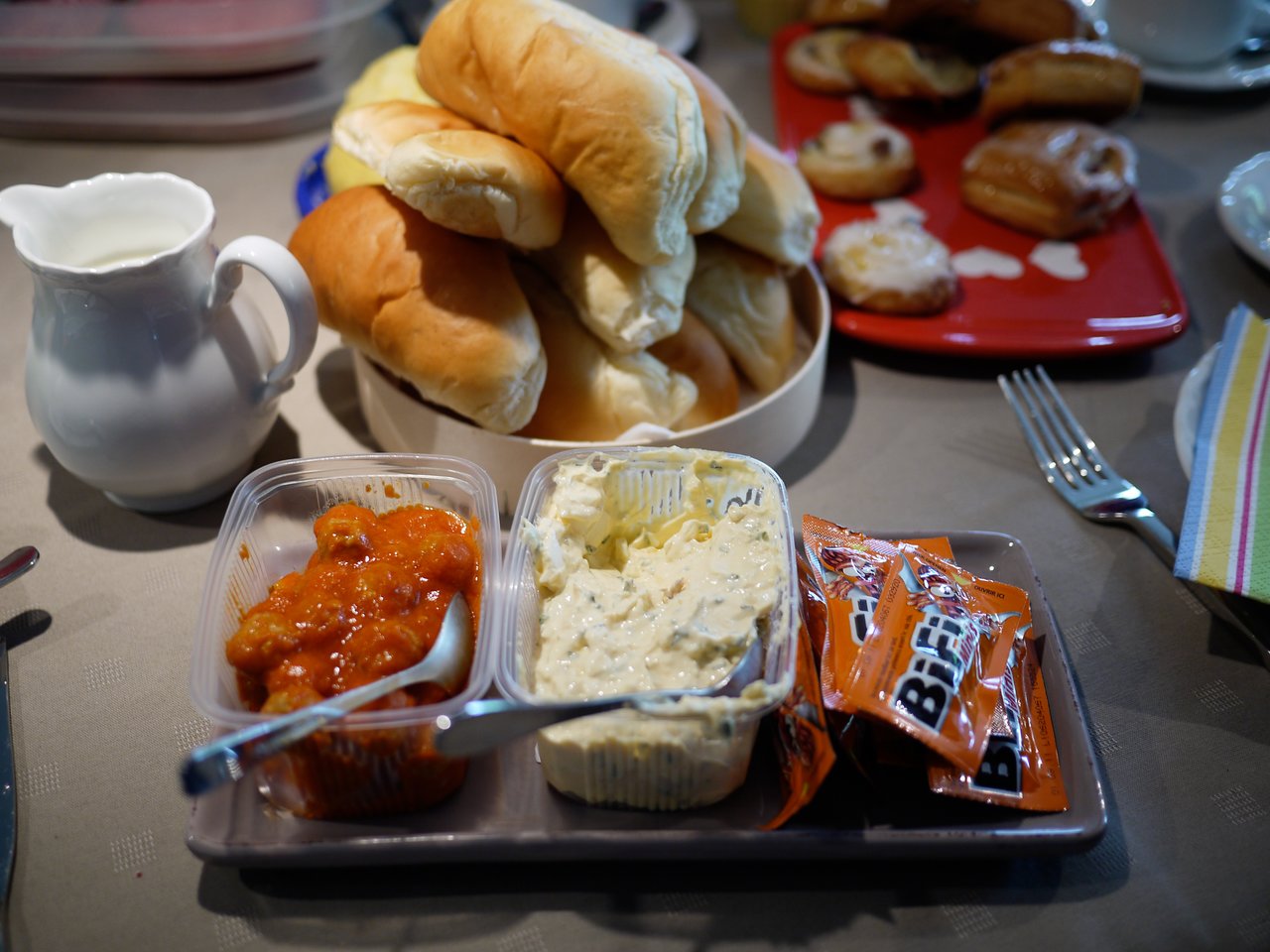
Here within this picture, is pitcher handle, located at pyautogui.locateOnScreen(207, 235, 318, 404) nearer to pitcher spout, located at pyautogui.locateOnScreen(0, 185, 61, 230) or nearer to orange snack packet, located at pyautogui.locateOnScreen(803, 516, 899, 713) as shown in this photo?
pitcher spout, located at pyautogui.locateOnScreen(0, 185, 61, 230)

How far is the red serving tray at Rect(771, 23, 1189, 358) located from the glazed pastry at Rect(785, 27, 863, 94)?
0.25 m

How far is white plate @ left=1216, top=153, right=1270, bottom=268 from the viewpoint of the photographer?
1.68 meters

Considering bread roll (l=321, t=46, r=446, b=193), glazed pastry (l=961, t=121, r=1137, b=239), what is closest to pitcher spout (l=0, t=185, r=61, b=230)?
bread roll (l=321, t=46, r=446, b=193)

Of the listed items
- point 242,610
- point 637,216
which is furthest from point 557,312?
point 242,610

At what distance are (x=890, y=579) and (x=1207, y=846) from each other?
0.40 m

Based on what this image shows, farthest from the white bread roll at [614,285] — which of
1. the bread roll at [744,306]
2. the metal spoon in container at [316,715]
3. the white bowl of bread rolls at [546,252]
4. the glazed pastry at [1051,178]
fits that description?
the glazed pastry at [1051,178]

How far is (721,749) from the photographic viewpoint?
83 cm

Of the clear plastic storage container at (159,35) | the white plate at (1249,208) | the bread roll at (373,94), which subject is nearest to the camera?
the bread roll at (373,94)

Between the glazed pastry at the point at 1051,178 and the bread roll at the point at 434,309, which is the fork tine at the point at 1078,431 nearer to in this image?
the glazed pastry at the point at 1051,178

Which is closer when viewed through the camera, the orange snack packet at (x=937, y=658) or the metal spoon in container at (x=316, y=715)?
the metal spoon in container at (x=316, y=715)

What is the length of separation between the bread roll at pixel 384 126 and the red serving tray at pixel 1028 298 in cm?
70

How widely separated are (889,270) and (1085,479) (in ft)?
1.48

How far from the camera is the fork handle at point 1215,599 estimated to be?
1124 millimetres

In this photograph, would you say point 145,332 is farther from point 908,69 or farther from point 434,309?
point 908,69
